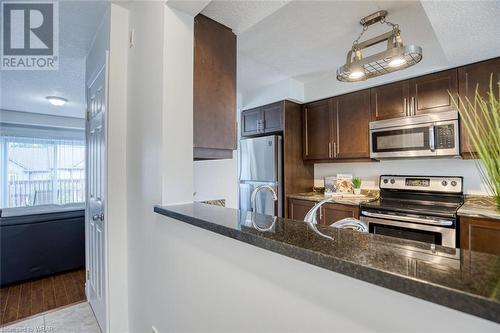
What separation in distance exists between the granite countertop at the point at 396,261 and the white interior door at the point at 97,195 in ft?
4.45

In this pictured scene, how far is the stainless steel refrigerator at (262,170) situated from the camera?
317cm

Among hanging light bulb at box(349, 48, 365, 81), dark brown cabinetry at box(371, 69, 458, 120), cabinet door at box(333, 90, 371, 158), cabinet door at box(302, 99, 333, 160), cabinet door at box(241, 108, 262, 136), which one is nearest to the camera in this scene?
hanging light bulb at box(349, 48, 365, 81)

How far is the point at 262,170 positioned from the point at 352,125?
124 centimetres

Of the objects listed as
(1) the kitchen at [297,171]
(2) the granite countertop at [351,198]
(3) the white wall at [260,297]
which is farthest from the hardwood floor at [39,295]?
(2) the granite countertop at [351,198]

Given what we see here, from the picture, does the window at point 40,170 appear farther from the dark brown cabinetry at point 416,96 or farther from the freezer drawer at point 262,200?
the dark brown cabinetry at point 416,96

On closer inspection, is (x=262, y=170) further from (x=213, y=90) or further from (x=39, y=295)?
(x=39, y=295)

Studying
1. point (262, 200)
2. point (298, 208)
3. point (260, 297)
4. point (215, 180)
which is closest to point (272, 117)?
point (262, 200)

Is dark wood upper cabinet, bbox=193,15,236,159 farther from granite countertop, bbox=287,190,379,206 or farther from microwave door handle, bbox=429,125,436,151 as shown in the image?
microwave door handle, bbox=429,125,436,151

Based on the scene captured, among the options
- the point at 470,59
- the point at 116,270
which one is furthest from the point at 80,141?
the point at 470,59

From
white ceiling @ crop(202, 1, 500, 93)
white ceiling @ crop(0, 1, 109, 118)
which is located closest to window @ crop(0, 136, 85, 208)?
white ceiling @ crop(0, 1, 109, 118)

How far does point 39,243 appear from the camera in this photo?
279 cm

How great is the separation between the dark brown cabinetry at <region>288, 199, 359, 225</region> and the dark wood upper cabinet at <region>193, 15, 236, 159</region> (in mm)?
1595

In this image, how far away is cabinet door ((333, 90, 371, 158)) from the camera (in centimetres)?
278

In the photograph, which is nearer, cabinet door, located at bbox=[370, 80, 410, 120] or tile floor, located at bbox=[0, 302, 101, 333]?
tile floor, located at bbox=[0, 302, 101, 333]
